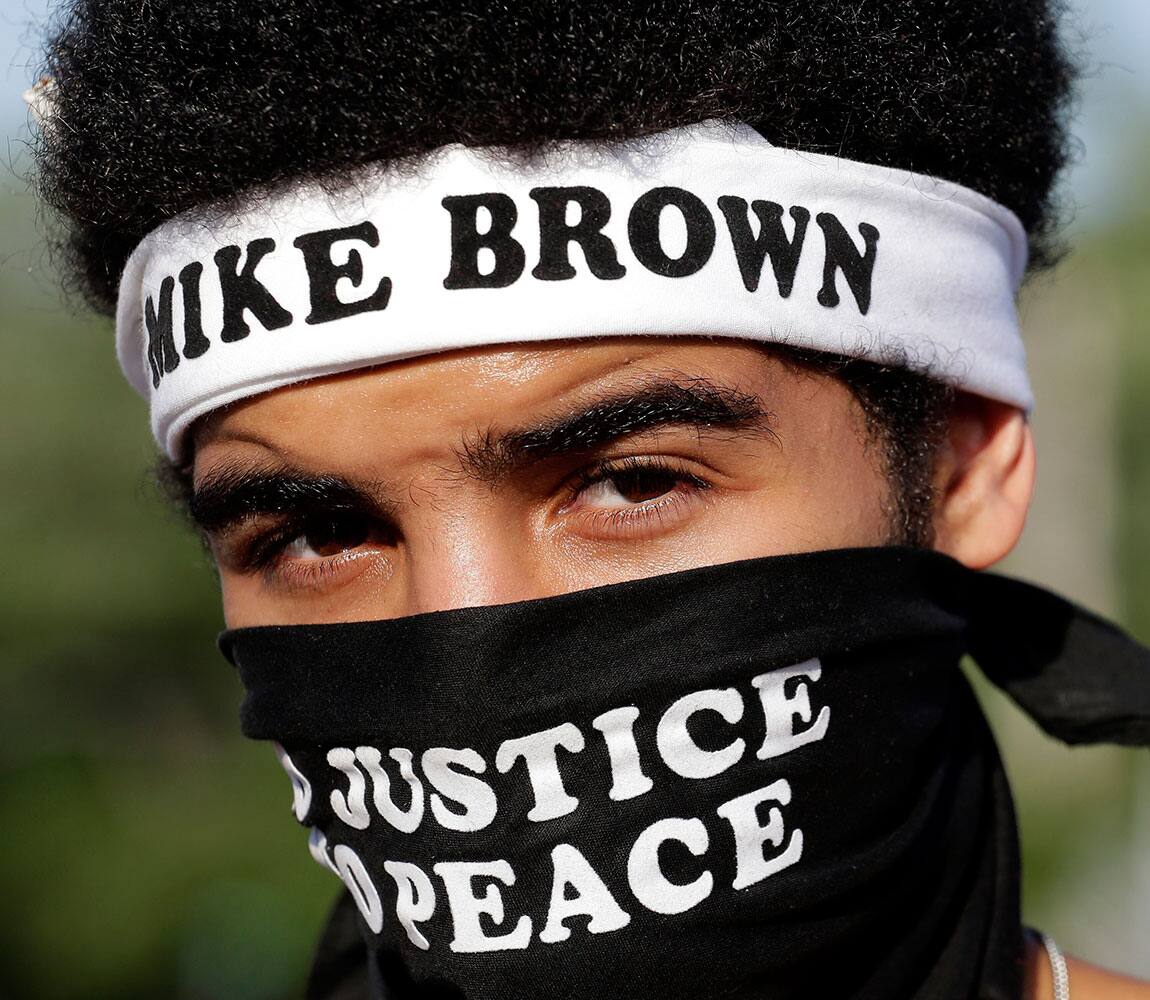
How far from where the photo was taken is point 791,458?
76.0 inches

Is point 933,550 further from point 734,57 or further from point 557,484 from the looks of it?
point 734,57

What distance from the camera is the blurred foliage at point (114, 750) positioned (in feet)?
30.4

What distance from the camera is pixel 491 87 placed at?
1742 millimetres

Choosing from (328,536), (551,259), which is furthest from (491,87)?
(328,536)

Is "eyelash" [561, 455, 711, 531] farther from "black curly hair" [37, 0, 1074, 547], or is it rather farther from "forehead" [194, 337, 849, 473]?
"black curly hair" [37, 0, 1074, 547]

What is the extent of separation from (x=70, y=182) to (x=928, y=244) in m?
1.38

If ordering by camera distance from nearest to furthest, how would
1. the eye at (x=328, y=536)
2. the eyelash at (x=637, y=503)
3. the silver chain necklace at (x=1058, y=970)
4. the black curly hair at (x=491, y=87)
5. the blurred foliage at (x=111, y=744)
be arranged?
the black curly hair at (x=491, y=87) → the eyelash at (x=637, y=503) → the eye at (x=328, y=536) → the silver chain necklace at (x=1058, y=970) → the blurred foliage at (x=111, y=744)

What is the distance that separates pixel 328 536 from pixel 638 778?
69cm

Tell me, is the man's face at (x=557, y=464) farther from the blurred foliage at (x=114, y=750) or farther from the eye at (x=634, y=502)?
the blurred foliage at (x=114, y=750)

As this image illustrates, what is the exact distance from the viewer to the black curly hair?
1749mm

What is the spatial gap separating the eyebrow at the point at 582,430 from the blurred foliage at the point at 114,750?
309 inches

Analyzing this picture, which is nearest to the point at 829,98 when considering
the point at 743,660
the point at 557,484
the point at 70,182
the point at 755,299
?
the point at 755,299

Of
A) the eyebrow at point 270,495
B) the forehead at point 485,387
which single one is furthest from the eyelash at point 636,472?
the eyebrow at point 270,495

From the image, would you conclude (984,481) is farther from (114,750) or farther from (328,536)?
(114,750)
